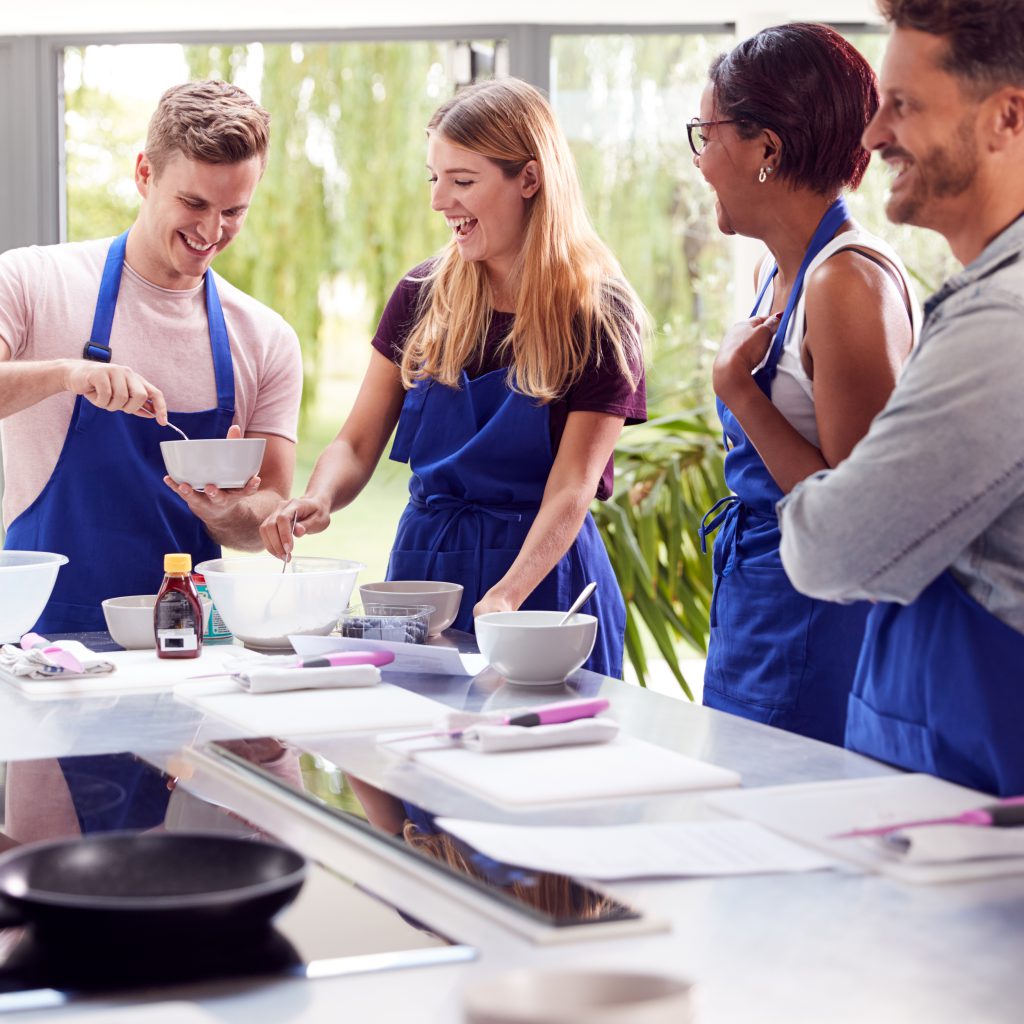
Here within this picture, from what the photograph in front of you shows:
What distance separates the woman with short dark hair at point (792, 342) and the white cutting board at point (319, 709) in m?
0.58

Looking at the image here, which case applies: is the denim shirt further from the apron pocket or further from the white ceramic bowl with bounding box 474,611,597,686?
the apron pocket

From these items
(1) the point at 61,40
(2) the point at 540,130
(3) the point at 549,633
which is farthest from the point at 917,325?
(1) the point at 61,40

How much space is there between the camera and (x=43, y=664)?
1798 millimetres

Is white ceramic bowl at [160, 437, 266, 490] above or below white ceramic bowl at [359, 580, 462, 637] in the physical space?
above

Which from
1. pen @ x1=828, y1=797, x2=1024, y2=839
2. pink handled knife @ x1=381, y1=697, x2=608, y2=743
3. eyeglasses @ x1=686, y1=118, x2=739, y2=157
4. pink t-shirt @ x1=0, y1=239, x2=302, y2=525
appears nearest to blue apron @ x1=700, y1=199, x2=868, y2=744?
eyeglasses @ x1=686, y1=118, x2=739, y2=157

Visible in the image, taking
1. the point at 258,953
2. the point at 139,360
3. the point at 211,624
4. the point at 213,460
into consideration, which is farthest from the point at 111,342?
the point at 258,953

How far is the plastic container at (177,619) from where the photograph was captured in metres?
1.93

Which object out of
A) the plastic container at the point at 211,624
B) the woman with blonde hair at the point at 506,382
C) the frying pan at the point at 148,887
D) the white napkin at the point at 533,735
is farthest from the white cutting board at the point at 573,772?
the woman with blonde hair at the point at 506,382

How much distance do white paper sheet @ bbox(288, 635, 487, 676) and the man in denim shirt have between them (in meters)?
0.57

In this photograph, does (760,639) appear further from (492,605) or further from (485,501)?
(485,501)

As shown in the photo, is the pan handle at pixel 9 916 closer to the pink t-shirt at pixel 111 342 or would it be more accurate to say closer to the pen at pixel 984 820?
the pen at pixel 984 820

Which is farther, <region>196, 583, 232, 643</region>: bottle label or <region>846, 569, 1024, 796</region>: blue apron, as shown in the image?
<region>196, 583, 232, 643</region>: bottle label

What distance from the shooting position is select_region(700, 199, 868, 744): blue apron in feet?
6.48

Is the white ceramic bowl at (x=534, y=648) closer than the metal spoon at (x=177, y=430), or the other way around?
the white ceramic bowl at (x=534, y=648)
